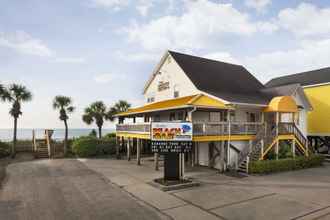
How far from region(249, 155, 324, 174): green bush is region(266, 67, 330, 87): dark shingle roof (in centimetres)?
1017

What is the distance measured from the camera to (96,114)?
3083 cm

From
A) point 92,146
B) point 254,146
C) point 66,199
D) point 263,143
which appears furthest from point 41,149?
point 263,143

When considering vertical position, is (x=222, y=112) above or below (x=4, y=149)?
above

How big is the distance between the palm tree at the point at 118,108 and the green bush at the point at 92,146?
5.73 meters

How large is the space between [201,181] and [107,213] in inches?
270

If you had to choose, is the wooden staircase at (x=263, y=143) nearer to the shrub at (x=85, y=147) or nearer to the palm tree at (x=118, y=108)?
the shrub at (x=85, y=147)

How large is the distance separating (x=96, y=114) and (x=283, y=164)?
22.8 metres

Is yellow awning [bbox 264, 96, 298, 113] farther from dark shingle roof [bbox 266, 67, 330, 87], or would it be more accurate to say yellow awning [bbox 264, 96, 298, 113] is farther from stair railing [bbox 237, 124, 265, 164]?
dark shingle roof [bbox 266, 67, 330, 87]

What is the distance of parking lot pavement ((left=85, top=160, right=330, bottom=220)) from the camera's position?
8867 mm

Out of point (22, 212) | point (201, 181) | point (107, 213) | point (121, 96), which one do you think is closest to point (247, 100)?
point (201, 181)

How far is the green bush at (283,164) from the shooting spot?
15.8 meters

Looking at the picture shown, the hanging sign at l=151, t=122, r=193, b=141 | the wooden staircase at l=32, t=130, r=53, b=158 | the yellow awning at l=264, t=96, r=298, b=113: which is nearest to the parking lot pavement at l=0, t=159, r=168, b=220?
the hanging sign at l=151, t=122, r=193, b=141

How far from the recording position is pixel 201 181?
46.3 feet

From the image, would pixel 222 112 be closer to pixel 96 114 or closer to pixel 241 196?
pixel 241 196
